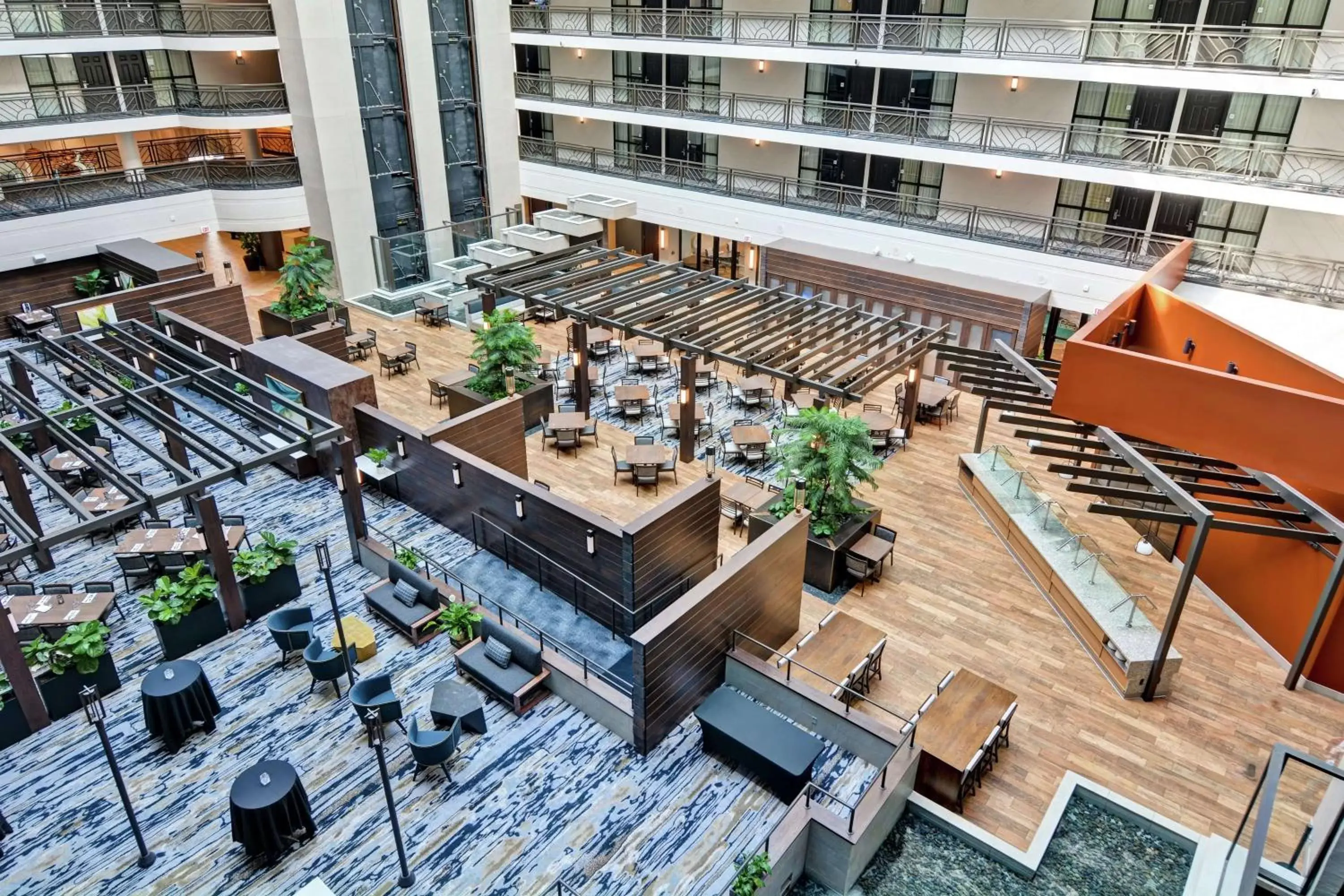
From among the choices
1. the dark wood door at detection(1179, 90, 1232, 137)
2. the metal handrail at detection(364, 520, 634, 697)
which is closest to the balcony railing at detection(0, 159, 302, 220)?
the metal handrail at detection(364, 520, 634, 697)

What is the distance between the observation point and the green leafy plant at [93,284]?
21.3 metres

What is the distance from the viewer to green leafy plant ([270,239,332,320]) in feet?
68.3

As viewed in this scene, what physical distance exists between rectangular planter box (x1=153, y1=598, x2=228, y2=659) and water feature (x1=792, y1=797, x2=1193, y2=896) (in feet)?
26.1

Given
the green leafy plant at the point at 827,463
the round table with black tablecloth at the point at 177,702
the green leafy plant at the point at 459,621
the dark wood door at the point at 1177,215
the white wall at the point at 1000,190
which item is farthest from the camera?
the white wall at the point at 1000,190

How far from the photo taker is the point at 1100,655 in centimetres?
1151

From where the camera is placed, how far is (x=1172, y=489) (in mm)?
10648

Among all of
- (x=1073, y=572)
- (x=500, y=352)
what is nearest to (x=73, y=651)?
(x=500, y=352)

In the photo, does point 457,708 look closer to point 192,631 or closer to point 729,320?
point 192,631

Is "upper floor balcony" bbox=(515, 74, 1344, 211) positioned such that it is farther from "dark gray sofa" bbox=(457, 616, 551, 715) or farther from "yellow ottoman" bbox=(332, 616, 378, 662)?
"yellow ottoman" bbox=(332, 616, 378, 662)

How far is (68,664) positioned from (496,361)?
8.99 meters

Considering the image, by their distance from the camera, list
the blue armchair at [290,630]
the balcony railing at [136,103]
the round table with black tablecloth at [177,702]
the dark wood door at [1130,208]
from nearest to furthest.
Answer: the round table with black tablecloth at [177,702] → the blue armchair at [290,630] → the dark wood door at [1130,208] → the balcony railing at [136,103]

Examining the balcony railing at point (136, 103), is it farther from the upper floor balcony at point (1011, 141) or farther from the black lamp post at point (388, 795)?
the black lamp post at point (388, 795)

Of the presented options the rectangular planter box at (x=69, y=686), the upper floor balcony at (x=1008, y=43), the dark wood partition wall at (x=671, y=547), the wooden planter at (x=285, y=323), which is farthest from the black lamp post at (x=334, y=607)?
the upper floor balcony at (x=1008, y=43)

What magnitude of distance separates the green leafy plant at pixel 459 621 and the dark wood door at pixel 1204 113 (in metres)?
17.0
